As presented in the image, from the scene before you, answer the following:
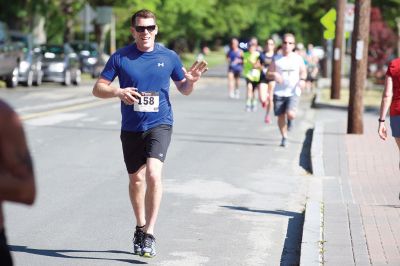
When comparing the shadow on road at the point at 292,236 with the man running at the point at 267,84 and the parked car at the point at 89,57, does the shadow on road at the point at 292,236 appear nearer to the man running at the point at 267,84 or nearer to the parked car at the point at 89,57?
the man running at the point at 267,84

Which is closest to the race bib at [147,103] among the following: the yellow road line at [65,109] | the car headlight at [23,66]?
the yellow road line at [65,109]

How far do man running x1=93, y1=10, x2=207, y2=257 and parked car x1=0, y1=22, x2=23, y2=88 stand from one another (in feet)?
87.7

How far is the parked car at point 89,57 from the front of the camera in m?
49.3

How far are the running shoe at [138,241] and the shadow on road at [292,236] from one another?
1079 millimetres

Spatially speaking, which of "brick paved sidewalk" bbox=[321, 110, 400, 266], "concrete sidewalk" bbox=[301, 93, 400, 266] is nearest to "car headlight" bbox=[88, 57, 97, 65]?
"brick paved sidewalk" bbox=[321, 110, 400, 266]

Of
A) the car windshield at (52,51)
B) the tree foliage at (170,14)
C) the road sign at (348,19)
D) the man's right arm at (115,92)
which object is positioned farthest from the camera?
the tree foliage at (170,14)

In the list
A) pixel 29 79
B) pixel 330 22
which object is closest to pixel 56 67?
pixel 29 79

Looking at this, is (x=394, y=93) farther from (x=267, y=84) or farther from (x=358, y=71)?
(x=267, y=84)

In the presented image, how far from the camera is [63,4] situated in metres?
57.0

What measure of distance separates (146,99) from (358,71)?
11.9 meters

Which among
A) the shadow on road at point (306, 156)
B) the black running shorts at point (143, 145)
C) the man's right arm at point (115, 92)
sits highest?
the man's right arm at point (115, 92)

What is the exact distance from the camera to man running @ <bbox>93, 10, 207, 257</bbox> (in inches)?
309

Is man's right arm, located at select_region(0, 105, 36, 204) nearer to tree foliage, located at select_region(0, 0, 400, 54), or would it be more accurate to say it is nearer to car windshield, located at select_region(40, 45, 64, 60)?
tree foliage, located at select_region(0, 0, 400, 54)

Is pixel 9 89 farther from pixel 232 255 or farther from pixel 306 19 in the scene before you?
pixel 306 19
